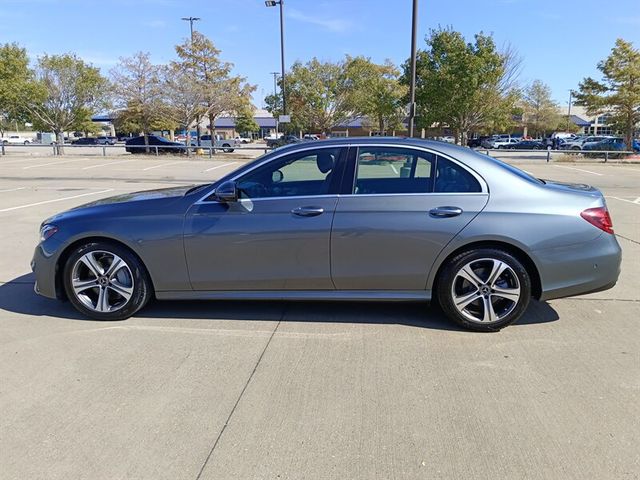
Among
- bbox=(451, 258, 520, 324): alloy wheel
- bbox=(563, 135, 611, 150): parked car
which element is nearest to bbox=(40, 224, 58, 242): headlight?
bbox=(451, 258, 520, 324): alloy wheel

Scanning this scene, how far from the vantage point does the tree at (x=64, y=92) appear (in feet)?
92.5

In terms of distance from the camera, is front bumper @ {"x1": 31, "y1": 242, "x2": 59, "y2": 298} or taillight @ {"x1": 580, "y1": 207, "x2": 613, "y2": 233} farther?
front bumper @ {"x1": 31, "y1": 242, "x2": 59, "y2": 298}

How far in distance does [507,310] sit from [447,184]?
115cm

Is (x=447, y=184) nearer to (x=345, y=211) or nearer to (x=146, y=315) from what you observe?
(x=345, y=211)

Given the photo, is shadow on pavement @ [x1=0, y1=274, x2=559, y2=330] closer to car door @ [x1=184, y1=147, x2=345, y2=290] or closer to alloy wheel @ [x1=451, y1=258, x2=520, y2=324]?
alloy wheel @ [x1=451, y1=258, x2=520, y2=324]

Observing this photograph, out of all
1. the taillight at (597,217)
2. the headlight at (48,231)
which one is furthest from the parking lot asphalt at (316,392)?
the taillight at (597,217)

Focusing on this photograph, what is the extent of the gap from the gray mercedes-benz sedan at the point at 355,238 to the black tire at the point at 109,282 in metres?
0.01

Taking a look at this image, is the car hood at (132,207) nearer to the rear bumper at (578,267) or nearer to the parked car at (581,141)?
the rear bumper at (578,267)

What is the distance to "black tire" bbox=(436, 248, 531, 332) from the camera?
388 cm

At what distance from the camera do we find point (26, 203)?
1087 centimetres

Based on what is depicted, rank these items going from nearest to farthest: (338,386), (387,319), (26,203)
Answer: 1. (338,386)
2. (387,319)
3. (26,203)

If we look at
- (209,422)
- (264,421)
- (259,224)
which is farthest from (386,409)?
(259,224)

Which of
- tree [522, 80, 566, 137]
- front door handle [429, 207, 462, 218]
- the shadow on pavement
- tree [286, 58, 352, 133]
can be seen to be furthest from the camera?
tree [522, 80, 566, 137]

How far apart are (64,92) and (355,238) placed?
3049 centimetres
